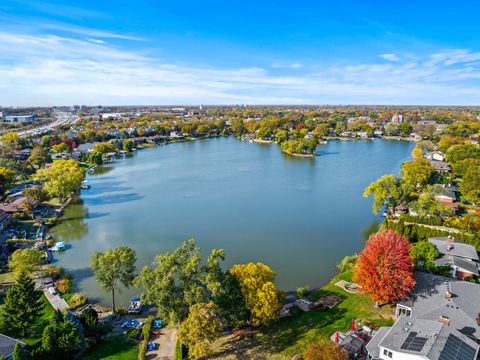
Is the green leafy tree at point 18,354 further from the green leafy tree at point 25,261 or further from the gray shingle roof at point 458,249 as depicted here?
the gray shingle roof at point 458,249

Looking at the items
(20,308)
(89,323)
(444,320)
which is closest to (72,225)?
(20,308)

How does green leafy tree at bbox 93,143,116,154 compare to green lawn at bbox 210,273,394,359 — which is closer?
green lawn at bbox 210,273,394,359

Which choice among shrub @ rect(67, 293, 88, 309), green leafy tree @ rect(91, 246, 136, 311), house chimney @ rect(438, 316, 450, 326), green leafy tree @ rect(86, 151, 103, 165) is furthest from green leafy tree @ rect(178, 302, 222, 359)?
green leafy tree @ rect(86, 151, 103, 165)

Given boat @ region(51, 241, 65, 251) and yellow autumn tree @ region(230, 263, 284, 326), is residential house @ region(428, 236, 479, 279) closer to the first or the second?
yellow autumn tree @ region(230, 263, 284, 326)

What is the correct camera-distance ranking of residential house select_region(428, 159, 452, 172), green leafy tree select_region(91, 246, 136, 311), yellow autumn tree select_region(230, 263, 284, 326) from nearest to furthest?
yellow autumn tree select_region(230, 263, 284, 326)
green leafy tree select_region(91, 246, 136, 311)
residential house select_region(428, 159, 452, 172)

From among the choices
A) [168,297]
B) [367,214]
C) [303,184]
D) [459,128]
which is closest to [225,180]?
[303,184]

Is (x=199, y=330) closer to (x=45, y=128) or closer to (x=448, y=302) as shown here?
(x=448, y=302)

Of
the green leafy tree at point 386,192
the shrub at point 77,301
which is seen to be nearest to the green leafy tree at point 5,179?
the shrub at point 77,301
